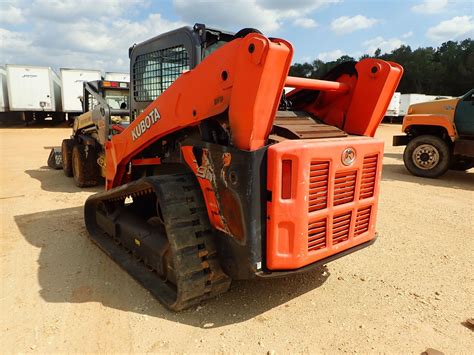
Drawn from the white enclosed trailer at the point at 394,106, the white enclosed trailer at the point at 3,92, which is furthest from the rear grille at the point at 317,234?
the white enclosed trailer at the point at 394,106

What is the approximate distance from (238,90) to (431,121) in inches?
300

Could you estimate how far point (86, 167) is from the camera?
6902 mm

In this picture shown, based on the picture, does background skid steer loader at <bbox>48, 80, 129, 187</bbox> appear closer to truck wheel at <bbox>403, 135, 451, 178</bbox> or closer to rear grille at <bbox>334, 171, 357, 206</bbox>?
rear grille at <bbox>334, 171, 357, 206</bbox>

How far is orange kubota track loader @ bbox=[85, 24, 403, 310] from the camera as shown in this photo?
228 cm

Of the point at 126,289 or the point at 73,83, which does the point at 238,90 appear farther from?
the point at 73,83

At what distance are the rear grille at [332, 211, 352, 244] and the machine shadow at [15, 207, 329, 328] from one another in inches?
25.7

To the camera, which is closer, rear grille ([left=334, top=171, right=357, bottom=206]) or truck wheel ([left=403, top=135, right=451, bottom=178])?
rear grille ([left=334, top=171, right=357, bottom=206])

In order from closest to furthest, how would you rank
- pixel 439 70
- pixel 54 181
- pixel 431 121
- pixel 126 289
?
pixel 126 289
pixel 54 181
pixel 431 121
pixel 439 70

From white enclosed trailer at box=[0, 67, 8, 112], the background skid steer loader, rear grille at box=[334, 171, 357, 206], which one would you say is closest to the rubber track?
rear grille at box=[334, 171, 357, 206]

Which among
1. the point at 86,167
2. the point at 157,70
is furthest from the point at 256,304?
the point at 86,167

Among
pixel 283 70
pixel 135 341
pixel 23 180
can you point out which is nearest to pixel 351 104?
pixel 283 70

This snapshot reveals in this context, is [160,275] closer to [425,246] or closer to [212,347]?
[212,347]

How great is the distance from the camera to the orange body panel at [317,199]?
Result: 7.58 ft

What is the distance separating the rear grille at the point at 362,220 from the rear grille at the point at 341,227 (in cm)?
13
